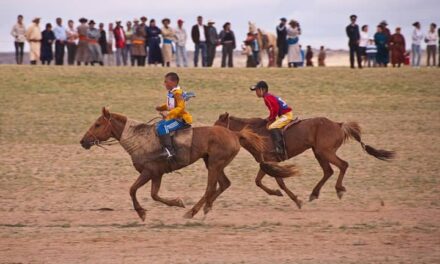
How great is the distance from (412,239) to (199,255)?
9.41 ft

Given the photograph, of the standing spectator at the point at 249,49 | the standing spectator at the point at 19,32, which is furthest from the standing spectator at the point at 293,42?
the standing spectator at the point at 19,32

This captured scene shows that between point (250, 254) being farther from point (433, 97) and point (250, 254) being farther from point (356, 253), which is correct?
point (433, 97)

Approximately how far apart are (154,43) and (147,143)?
23556mm

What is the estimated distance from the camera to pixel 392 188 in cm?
2122

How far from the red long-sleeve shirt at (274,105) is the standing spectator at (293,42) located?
21086 millimetres

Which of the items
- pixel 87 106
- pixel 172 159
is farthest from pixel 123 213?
pixel 87 106

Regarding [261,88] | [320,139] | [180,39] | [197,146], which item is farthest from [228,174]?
[180,39]

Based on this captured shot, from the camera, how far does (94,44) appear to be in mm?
41031

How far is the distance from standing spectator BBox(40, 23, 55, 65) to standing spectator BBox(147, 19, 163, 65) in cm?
319

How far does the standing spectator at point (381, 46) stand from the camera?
42062 millimetres

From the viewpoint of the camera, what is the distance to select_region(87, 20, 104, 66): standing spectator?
40344 millimetres

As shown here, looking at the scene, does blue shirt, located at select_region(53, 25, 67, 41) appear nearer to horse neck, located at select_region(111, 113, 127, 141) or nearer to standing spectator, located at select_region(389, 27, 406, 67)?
standing spectator, located at select_region(389, 27, 406, 67)

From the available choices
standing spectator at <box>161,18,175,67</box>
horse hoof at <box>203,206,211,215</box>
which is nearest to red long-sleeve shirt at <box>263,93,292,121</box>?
horse hoof at <box>203,206,211,215</box>

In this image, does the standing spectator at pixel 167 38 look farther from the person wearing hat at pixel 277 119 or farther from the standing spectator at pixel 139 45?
the person wearing hat at pixel 277 119
